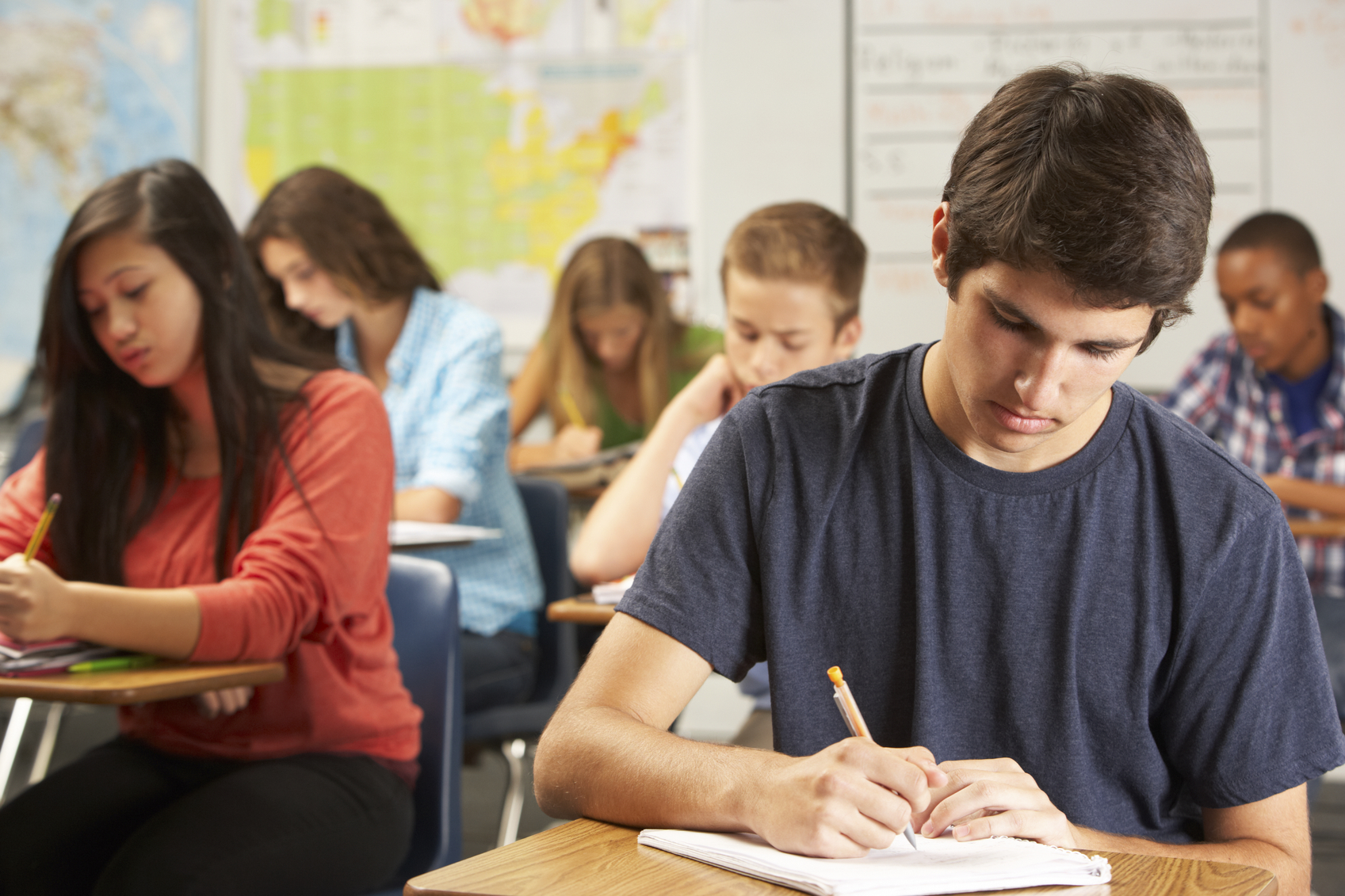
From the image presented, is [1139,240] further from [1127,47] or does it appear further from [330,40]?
[330,40]

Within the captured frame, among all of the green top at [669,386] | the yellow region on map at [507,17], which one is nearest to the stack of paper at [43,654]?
the green top at [669,386]

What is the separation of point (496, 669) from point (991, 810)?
63.6 inches

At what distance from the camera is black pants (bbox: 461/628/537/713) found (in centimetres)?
226

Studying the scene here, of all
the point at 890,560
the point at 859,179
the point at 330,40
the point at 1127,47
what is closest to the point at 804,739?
the point at 890,560

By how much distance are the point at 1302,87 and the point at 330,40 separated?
3.09 m

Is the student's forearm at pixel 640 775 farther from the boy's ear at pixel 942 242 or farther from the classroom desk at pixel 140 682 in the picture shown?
the classroom desk at pixel 140 682

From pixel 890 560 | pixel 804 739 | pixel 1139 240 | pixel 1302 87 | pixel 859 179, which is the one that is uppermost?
pixel 1302 87

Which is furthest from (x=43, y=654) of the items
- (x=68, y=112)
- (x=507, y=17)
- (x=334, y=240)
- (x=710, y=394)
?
(x=68, y=112)

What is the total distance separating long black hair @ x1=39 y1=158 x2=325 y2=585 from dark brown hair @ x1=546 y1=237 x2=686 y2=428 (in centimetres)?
→ 186

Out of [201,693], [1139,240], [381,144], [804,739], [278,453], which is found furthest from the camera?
[381,144]

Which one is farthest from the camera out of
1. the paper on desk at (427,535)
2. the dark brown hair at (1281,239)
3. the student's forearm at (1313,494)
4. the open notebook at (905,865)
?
the dark brown hair at (1281,239)

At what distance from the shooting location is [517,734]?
88.5 inches

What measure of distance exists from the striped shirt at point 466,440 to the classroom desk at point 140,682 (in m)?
0.99

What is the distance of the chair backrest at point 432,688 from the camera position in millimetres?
1528
